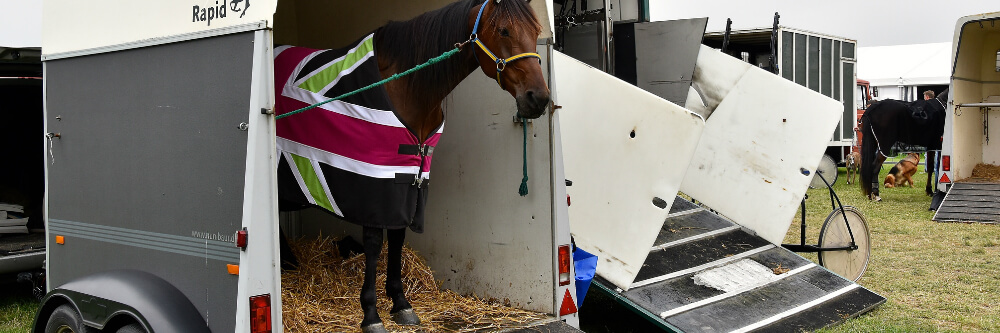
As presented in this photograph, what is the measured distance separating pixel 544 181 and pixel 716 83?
2.79 metres

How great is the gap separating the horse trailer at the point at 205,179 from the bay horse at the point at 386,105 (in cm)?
41

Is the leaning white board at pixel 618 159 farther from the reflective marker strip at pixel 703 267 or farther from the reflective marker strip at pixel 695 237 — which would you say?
the reflective marker strip at pixel 695 237

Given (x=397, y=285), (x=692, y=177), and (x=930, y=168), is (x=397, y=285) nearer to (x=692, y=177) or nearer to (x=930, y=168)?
(x=692, y=177)

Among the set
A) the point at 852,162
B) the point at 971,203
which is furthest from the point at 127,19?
the point at 852,162

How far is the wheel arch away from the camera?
312 cm

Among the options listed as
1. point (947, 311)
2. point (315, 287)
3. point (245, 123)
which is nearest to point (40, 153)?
point (315, 287)

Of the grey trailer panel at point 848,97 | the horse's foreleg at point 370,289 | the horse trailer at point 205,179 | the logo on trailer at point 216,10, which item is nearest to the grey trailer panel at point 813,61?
the grey trailer panel at point 848,97

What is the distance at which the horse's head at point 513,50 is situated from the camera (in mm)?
3291

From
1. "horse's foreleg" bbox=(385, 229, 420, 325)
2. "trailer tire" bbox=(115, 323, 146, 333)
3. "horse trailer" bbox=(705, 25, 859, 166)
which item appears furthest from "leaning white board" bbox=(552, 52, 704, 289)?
"horse trailer" bbox=(705, 25, 859, 166)

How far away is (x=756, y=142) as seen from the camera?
239 inches

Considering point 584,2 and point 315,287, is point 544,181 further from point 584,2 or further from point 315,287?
point 584,2

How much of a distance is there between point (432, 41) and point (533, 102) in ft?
1.95

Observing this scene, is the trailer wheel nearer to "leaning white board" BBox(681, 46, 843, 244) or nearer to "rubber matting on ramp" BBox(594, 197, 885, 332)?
"rubber matting on ramp" BBox(594, 197, 885, 332)

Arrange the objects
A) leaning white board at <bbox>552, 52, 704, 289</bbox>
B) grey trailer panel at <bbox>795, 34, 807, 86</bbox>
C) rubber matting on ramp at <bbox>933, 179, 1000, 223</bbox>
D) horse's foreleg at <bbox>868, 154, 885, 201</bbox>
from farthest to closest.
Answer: grey trailer panel at <bbox>795, 34, 807, 86</bbox> < horse's foreleg at <bbox>868, 154, 885, 201</bbox> < rubber matting on ramp at <bbox>933, 179, 1000, 223</bbox> < leaning white board at <bbox>552, 52, 704, 289</bbox>
